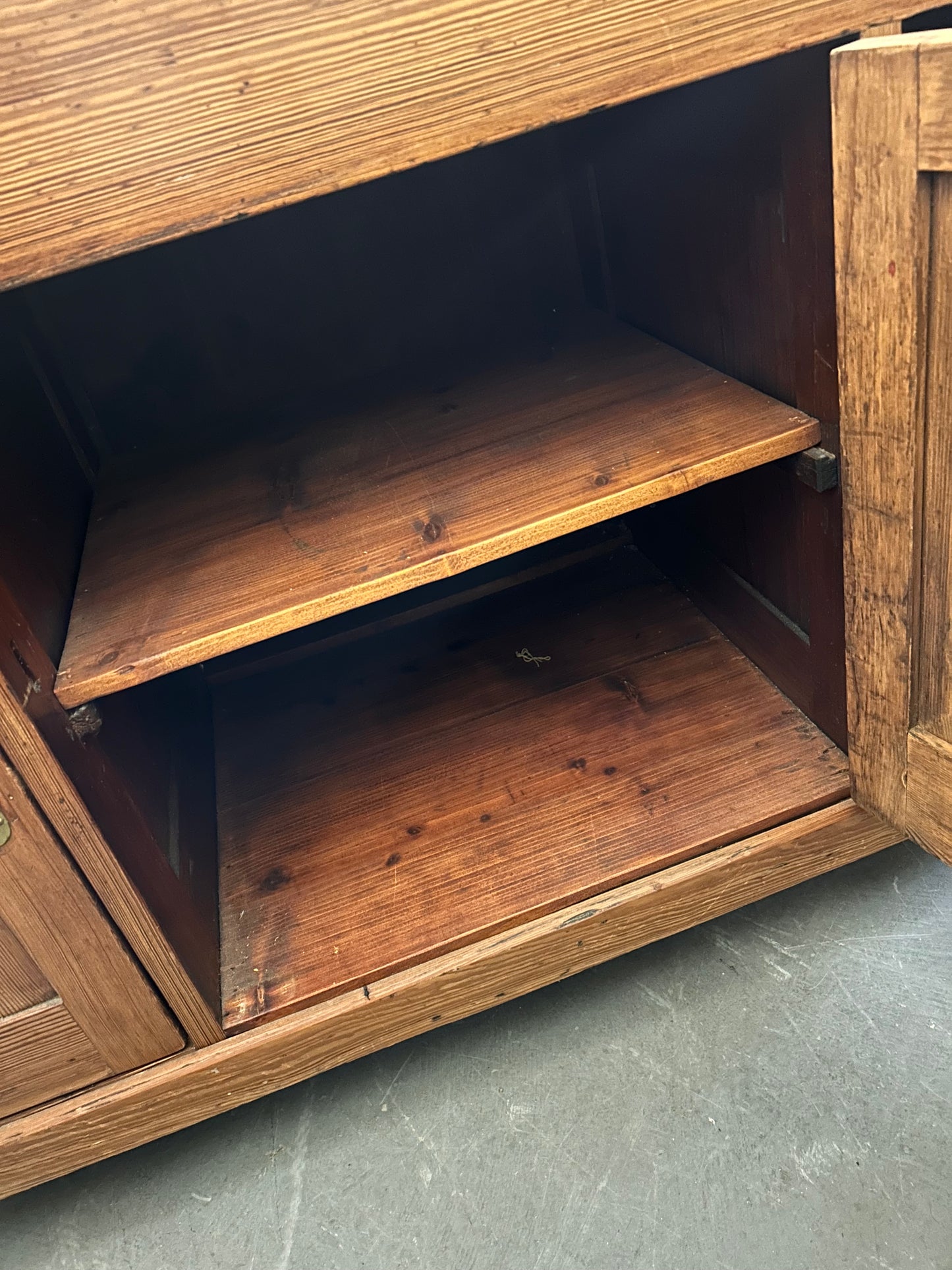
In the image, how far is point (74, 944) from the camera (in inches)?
24.4

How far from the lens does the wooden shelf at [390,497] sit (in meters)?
0.64

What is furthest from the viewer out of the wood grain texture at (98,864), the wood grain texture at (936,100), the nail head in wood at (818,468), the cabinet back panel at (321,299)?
the cabinet back panel at (321,299)

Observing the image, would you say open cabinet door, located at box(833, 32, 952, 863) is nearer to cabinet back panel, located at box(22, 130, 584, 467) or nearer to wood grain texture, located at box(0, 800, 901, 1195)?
wood grain texture, located at box(0, 800, 901, 1195)

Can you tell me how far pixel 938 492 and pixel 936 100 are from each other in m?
0.21

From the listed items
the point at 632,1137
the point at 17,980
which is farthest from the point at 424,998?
the point at 17,980

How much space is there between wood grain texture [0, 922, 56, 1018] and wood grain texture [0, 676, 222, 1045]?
6cm

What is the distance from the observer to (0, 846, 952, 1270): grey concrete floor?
24.4 inches

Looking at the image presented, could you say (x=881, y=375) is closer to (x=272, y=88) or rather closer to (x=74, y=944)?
(x=272, y=88)

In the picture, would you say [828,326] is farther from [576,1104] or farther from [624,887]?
[576,1104]

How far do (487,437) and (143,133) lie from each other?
1.25ft

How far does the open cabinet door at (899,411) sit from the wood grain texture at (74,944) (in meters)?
0.56

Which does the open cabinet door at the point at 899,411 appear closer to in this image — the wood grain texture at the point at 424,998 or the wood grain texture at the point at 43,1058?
the wood grain texture at the point at 424,998

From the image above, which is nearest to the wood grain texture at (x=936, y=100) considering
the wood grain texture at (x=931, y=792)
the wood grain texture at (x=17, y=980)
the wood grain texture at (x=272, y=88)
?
the wood grain texture at (x=272, y=88)

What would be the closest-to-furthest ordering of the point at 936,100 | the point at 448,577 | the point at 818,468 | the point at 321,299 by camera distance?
the point at 936,100, the point at 818,468, the point at 448,577, the point at 321,299
